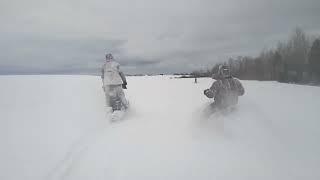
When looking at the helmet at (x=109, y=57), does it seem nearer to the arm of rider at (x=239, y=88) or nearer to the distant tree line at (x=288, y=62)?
the distant tree line at (x=288, y=62)

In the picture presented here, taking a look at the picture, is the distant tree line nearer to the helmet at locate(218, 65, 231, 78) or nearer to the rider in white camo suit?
the helmet at locate(218, 65, 231, 78)

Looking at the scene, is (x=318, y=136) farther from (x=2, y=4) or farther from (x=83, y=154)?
(x=2, y=4)

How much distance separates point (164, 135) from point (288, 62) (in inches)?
40.7

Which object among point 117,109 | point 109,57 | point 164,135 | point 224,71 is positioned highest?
point 109,57

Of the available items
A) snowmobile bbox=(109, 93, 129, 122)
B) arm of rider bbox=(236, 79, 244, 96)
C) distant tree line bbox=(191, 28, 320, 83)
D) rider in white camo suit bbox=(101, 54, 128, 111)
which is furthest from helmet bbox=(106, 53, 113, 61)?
arm of rider bbox=(236, 79, 244, 96)

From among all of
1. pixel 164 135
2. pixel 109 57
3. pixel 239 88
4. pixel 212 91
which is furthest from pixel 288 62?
pixel 109 57

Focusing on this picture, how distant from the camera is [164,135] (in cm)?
283

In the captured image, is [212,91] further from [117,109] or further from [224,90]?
[117,109]

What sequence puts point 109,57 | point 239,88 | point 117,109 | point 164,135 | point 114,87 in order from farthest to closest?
point 114,87
point 117,109
point 109,57
point 239,88
point 164,135

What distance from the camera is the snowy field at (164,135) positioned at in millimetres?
2225

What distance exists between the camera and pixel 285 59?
2.59 meters

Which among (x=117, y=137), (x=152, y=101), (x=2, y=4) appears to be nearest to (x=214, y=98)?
(x=152, y=101)

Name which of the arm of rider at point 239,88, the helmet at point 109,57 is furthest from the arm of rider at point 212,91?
the helmet at point 109,57

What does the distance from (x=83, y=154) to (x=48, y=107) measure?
612mm
